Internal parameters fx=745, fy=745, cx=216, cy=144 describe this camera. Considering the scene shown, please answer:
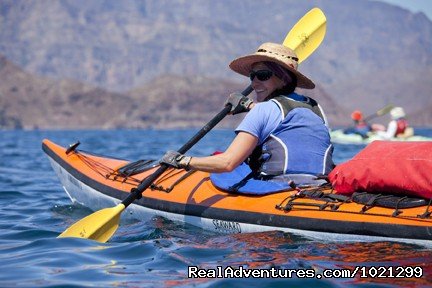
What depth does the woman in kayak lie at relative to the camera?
5.68 m

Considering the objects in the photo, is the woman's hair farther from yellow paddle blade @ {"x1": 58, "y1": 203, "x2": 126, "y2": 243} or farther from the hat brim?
yellow paddle blade @ {"x1": 58, "y1": 203, "x2": 126, "y2": 243}

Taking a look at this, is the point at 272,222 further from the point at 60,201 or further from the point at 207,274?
the point at 60,201

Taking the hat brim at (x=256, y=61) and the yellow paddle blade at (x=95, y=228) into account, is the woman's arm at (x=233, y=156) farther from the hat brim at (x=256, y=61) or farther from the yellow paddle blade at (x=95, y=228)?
the yellow paddle blade at (x=95, y=228)

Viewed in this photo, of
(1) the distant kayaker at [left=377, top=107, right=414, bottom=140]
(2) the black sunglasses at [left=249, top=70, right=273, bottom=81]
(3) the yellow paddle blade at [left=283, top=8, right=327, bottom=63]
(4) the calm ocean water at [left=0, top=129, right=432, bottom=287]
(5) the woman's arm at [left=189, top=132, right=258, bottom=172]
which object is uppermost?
(3) the yellow paddle blade at [left=283, top=8, right=327, bottom=63]

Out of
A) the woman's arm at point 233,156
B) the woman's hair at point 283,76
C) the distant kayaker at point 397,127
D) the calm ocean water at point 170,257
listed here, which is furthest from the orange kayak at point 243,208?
the distant kayaker at point 397,127

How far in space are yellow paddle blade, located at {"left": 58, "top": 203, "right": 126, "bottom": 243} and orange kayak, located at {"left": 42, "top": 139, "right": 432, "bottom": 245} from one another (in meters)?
0.65

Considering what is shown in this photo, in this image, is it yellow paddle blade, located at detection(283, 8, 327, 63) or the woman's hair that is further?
yellow paddle blade, located at detection(283, 8, 327, 63)

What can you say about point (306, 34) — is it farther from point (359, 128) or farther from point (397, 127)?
point (359, 128)

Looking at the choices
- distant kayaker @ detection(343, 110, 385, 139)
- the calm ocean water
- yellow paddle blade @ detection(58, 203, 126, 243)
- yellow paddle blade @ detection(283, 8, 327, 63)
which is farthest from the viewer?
distant kayaker @ detection(343, 110, 385, 139)

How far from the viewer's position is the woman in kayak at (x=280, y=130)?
18.6ft

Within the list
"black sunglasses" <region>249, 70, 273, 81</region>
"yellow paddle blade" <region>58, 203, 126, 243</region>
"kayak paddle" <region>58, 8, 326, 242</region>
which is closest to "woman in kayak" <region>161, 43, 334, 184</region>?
"black sunglasses" <region>249, 70, 273, 81</region>

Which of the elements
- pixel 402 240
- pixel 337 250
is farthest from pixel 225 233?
pixel 402 240

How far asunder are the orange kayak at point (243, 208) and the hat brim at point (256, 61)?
898 mm

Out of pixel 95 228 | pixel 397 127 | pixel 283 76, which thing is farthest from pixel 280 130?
pixel 397 127
